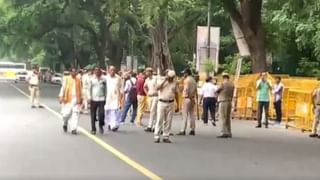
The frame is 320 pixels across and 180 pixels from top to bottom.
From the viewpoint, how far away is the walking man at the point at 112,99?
20719 millimetres

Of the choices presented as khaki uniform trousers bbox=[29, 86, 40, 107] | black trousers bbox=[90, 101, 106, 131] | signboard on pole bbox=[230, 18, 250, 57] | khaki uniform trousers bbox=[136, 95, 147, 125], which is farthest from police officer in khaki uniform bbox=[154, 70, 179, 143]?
khaki uniform trousers bbox=[29, 86, 40, 107]

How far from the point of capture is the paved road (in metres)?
12.3

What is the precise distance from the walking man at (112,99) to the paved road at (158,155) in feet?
1.47

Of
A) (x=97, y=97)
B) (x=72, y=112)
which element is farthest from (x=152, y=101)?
(x=72, y=112)

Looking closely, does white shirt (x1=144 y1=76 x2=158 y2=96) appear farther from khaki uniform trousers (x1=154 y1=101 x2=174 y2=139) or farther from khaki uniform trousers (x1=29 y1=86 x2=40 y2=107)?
khaki uniform trousers (x1=29 y1=86 x2=40 y2=107)

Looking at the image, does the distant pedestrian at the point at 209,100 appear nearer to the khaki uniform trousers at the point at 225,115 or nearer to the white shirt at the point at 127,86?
the white shirt at the point at 127,86

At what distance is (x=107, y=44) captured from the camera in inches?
2286

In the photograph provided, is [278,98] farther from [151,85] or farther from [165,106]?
[165,106]

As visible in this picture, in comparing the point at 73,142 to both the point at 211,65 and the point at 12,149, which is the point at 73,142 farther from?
the point at 211,65

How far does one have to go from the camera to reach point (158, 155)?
14859 millimetres

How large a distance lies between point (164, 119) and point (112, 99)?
3283mm

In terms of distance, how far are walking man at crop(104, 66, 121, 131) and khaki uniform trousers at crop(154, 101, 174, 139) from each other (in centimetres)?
293

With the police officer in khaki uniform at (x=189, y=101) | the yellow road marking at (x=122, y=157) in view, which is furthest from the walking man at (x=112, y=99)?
the police officer in khaki uniform at (x=189, y=101)

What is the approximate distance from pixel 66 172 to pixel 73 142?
16.8 feet
